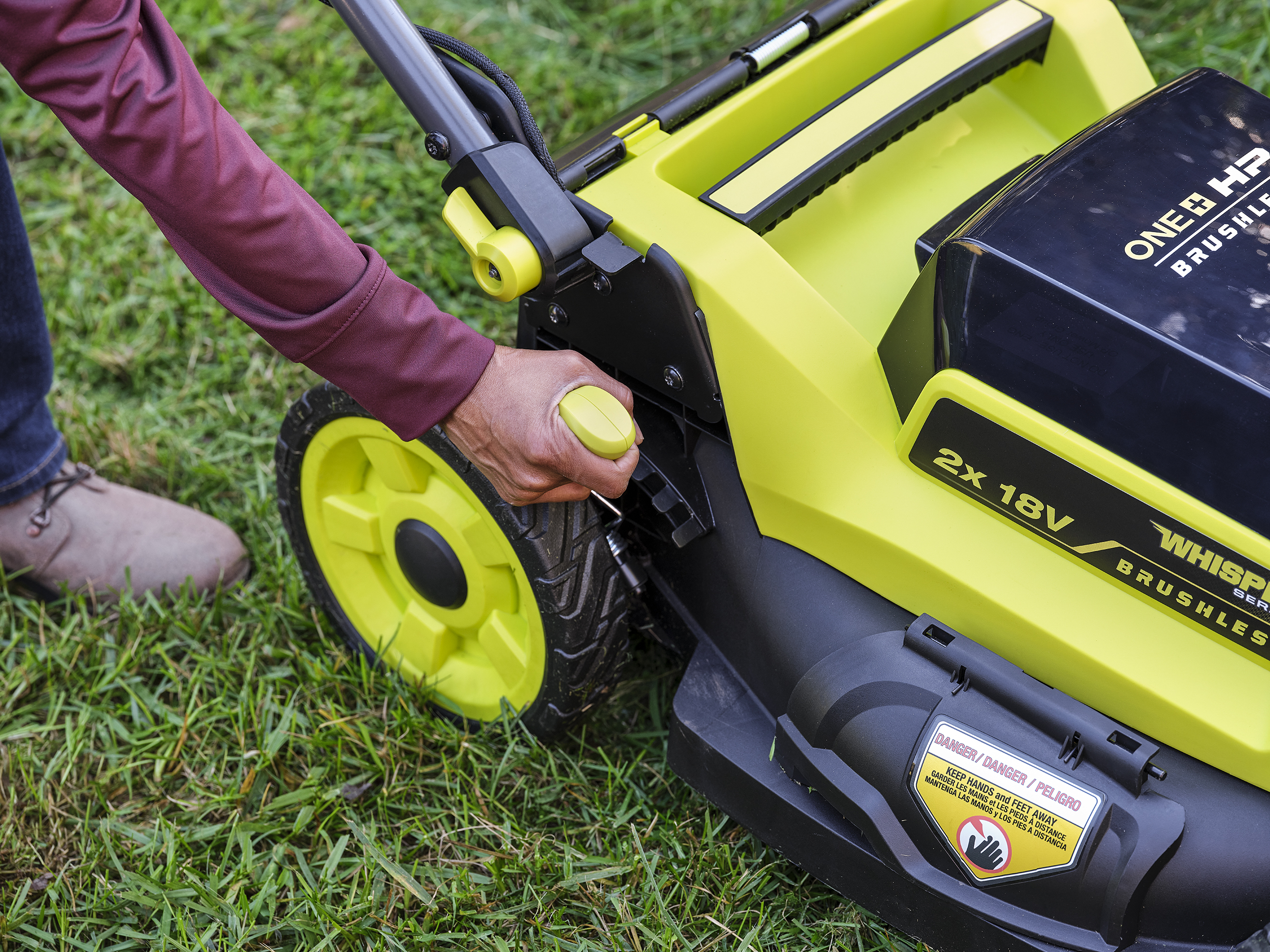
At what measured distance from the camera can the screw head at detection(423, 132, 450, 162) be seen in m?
1.07

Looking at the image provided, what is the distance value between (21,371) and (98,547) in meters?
0.28

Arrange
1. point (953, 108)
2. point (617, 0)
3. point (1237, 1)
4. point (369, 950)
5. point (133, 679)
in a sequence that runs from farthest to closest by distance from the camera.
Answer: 1. point (617, 0)
2. point (1237, 1)
3. point (133, 679)
4. point (953, 108)
5. point (369, 950)

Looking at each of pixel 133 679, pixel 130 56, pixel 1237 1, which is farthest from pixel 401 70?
pixel 1237 1

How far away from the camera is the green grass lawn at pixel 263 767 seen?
4.14 ft

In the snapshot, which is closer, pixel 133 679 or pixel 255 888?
pixel 255 888

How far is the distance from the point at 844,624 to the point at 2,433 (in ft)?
3.80

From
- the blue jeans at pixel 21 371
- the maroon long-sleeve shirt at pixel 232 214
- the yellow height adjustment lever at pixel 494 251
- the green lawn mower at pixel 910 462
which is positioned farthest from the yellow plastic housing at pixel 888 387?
the blue jeans at pixel 21 371

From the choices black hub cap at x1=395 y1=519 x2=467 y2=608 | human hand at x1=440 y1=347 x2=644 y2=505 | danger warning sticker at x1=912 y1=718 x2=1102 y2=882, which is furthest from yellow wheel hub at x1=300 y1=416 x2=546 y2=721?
danger warning sticker at x1=912 y1=718 x2=1102 y2=882

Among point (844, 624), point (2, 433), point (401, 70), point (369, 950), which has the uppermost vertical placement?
point (401, 70)

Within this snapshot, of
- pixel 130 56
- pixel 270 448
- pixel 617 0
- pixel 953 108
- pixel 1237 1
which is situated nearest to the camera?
pixel 130 56

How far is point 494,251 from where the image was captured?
3.41 ft

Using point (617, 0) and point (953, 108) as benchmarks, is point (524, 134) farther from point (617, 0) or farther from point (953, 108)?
point (617, 0)

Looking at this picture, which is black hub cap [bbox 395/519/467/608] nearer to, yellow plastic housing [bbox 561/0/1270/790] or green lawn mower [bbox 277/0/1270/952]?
green lawn mower [bbox 277/0/1270/952]

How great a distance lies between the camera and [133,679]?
1.52 metres
